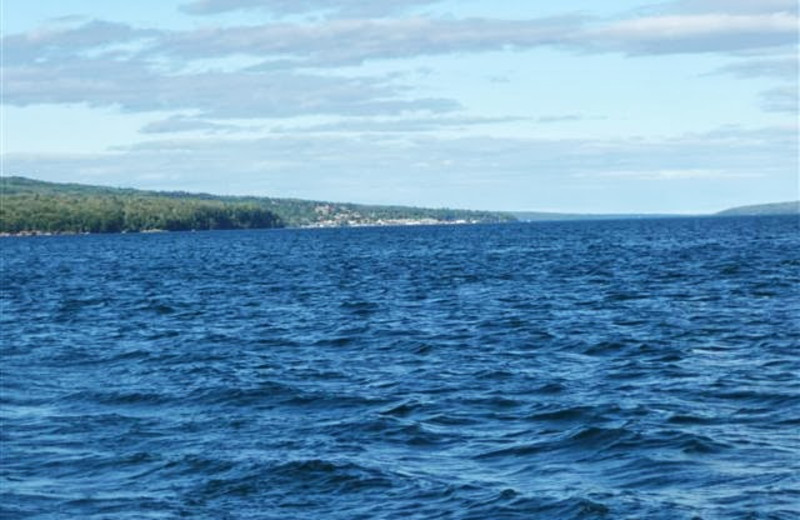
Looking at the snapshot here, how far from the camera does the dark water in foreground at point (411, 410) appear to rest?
2003cm

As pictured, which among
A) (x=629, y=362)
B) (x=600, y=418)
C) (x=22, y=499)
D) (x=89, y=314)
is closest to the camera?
(x=22, y=499)

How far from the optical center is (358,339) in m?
43.2

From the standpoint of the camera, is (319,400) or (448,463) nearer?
(448,463)

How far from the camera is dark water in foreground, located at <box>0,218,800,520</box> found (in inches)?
789

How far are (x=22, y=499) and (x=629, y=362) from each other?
18.8 meters

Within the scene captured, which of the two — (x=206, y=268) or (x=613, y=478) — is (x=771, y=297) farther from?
(x=206, y=268)

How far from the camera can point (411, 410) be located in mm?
27344

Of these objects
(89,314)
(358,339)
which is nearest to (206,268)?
(89,314)

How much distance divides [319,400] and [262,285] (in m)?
51.8

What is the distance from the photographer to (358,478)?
2120cm

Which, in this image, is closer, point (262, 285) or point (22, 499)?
point (22, 499)

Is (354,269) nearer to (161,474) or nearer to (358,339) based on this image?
(358,339)

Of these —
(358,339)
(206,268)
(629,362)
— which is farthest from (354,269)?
(629,362)

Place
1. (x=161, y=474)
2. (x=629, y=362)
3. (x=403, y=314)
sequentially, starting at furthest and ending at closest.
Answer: (x=403, y=314) → (x=629, y=362) → (x=161, y=474)
